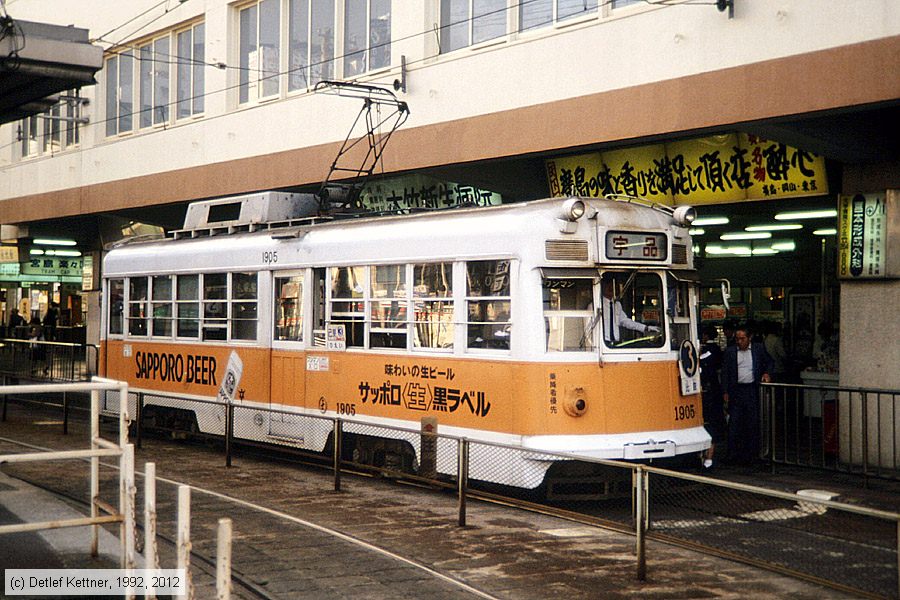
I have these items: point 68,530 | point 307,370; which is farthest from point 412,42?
point 68,530

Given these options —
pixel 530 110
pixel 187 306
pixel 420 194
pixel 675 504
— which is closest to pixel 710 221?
pixel 530 110

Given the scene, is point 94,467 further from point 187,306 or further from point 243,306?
point 187,306

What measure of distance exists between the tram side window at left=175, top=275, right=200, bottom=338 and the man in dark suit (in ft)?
24.5

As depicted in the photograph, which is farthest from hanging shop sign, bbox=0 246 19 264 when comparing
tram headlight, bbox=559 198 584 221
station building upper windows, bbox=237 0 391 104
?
tram headlight, bbox=559 198 584 221

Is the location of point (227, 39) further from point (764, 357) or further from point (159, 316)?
point (764, 357)

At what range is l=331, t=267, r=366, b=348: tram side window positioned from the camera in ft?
41.9

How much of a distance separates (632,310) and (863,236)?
4.01 m

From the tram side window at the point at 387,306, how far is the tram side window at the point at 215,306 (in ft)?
11.0

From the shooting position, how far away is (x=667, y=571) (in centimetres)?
823

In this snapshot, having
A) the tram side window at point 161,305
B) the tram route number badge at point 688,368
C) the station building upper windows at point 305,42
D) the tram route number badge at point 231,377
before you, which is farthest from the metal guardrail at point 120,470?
the station building upper windows at point 305,42

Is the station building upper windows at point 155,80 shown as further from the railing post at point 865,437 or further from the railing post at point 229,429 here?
the railing post at point 865,437

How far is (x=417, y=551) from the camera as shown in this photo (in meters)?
8.88

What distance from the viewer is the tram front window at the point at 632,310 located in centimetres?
1101

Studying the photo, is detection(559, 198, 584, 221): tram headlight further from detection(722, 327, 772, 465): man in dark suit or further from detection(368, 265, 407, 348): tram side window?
detection(722, 327, 772, 465): man in dark suit
